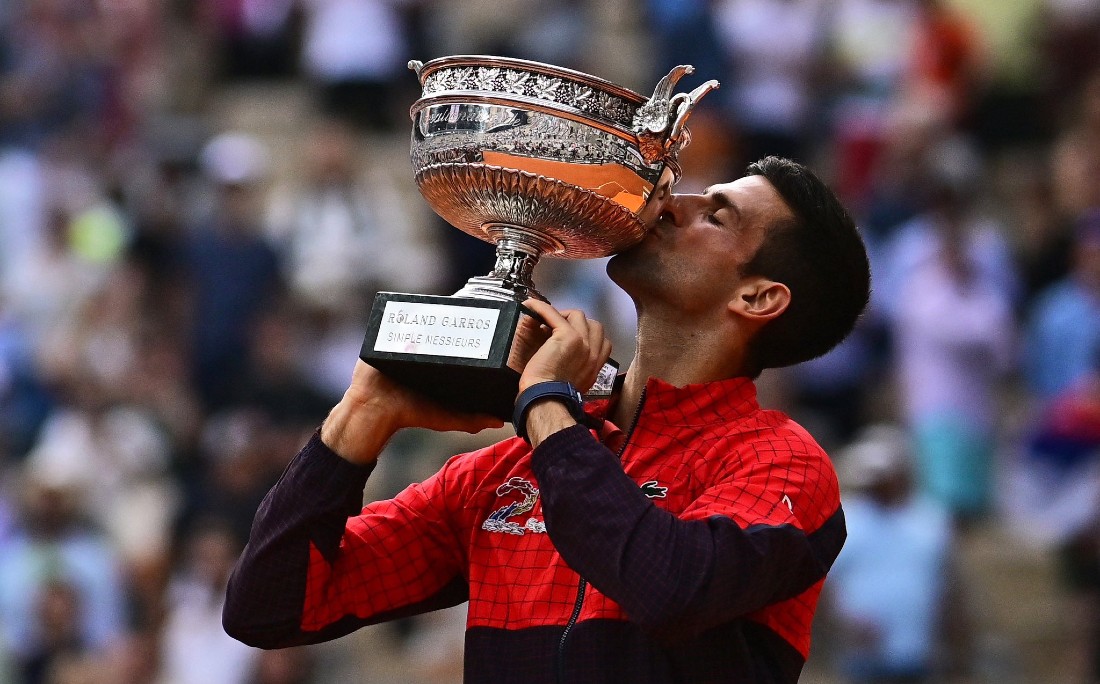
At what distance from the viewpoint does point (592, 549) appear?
2869 mm

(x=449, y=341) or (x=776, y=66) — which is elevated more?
(x=776, y=66)

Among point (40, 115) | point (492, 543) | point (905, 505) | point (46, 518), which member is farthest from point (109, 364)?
point (492, 543)

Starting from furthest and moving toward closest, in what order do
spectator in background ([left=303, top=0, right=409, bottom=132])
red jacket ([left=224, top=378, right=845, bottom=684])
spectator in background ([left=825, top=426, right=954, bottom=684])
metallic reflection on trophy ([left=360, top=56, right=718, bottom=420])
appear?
spectator in background ([left=303, top=0, right=409, bottom=132])
spectator in background ([left=825, top=426, right=954, bottom=684])
metallic reflection on trophy ([left=360, top=56, right=718, bottom=420])
red jacket ([left=224, top=378, right=845, bottom=684])

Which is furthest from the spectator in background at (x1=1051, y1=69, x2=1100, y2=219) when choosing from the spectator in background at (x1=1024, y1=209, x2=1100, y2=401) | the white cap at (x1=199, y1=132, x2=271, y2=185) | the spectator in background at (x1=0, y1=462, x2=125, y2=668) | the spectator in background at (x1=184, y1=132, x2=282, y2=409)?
the spectator in background at (x1=0, y1=462, x2=125, y2=668)

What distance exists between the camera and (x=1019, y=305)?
8.65m

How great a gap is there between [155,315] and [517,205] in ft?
22.3

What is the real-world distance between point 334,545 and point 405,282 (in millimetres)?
6281

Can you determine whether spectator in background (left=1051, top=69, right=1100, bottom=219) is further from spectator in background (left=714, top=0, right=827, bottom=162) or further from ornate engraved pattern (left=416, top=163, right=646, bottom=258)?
ornate engraved pattern (left=416, top=163, right=646, bottom=258)

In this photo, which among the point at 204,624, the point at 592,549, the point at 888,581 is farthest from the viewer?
the point at 204,624

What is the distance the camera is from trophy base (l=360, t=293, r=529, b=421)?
120 inches

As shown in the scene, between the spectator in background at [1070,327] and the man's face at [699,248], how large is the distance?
16.4 feet

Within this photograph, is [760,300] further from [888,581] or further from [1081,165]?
[1081,165]

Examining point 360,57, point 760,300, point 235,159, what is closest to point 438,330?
point 760,300

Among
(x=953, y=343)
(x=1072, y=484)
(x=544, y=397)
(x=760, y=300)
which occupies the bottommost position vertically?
(x=1072, y=484)
